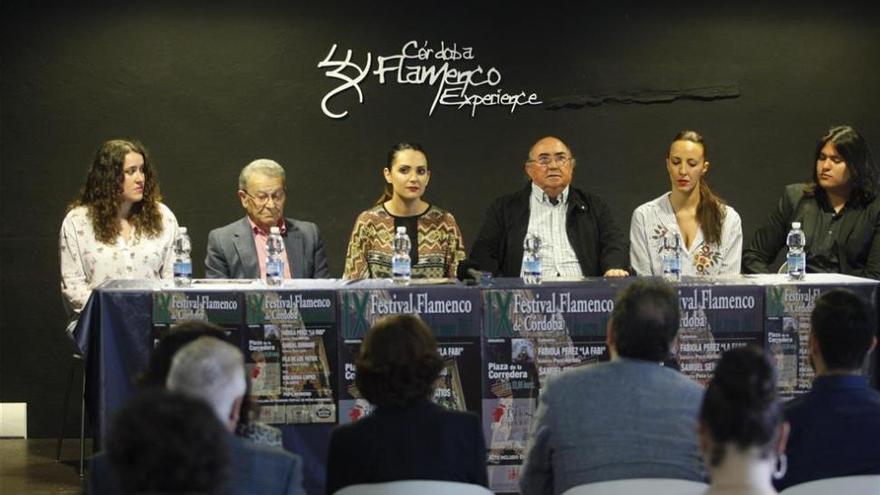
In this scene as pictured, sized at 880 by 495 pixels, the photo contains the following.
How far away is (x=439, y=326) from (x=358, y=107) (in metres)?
2.66

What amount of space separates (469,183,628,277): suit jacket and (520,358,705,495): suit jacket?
269cm

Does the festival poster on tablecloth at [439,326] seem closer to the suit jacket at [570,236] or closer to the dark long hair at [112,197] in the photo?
the suit jacket at [570,236]

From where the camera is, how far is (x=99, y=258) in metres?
6.43

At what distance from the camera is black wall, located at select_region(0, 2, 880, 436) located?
7.61 meters

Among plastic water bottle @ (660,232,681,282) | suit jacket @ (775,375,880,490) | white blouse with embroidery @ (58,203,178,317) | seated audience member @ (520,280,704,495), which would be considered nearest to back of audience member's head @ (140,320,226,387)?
seated audience member @ (520,280,704,495)

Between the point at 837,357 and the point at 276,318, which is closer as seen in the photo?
the point at 837,357

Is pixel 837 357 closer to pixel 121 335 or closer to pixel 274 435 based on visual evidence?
pixel 274 435

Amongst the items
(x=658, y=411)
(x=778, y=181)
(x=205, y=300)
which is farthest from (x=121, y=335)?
(x=778, y=181)

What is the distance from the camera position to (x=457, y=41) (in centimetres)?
774

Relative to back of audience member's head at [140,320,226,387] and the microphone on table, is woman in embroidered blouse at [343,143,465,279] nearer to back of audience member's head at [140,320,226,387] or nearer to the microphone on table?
the microphone on table

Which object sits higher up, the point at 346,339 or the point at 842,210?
the point at 842,210

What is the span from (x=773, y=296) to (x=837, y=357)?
168 cm

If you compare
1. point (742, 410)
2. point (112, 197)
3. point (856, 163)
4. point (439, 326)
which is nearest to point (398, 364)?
point (742, 410)

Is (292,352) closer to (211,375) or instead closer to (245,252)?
(245,252)
